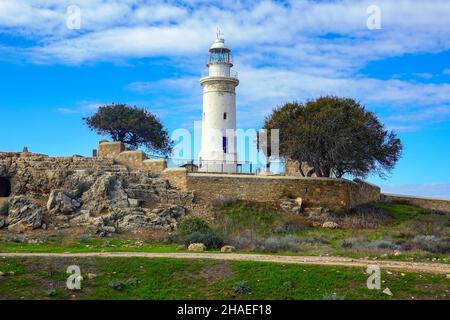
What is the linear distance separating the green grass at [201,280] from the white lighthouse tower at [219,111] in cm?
2490

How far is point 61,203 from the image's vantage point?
28609 mm

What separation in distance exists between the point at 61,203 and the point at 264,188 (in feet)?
37.5

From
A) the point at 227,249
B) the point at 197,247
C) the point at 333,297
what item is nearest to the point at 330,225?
the point at 227,249

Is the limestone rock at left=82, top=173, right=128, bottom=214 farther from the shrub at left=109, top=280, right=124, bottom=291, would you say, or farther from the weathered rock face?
the shrub at left=109, top=280, right=124, bottom=291

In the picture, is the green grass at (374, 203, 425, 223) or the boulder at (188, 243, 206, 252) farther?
the green grass at (374, 203, 425, 223)

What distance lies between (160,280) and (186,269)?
95 centimetres

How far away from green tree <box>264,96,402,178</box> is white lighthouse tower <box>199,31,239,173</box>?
5678mm

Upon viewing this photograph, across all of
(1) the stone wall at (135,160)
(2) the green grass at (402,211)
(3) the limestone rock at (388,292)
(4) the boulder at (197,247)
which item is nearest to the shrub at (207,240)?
(4) the boulder at (197,247)

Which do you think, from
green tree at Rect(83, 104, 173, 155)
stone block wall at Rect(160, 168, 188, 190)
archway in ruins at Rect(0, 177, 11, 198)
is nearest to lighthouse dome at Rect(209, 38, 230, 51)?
green tree at Rect(83, 104, 173, 155)

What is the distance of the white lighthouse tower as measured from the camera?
42250 millimetres

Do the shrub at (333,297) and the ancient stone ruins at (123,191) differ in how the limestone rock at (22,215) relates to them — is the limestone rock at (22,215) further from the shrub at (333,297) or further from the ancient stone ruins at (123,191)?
the shrub at (333,297)
